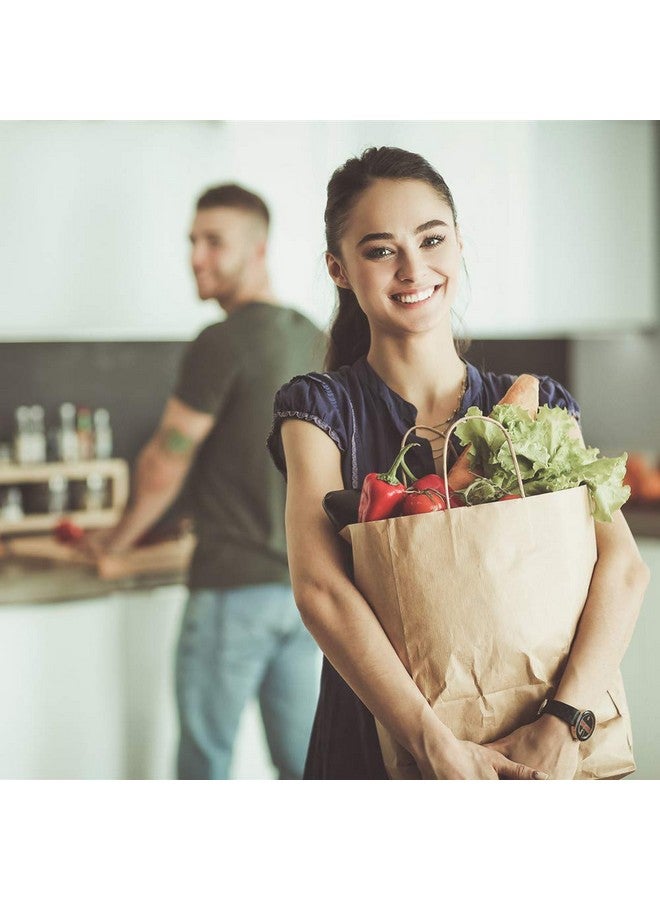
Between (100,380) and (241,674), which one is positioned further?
(100,380)

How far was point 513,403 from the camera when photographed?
1.09 m

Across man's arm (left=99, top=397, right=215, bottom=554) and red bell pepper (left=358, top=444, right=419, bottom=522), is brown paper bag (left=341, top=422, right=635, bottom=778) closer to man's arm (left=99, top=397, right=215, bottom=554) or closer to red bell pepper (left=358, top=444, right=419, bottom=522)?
red bell pepper (left=358, top=444, right=419, bottom=522)

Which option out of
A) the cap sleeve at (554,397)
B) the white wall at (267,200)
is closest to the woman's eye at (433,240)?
the cap sleeve at (554,397)

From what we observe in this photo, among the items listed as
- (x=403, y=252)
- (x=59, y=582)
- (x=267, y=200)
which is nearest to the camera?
(x=403, y=252)

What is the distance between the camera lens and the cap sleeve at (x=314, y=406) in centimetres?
108

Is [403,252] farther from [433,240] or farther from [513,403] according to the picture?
[513,403]

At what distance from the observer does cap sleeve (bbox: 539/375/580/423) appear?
115 centimetres

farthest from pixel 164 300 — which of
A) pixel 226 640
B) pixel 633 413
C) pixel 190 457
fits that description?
pixel 633 413

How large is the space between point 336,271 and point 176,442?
1.17 meters

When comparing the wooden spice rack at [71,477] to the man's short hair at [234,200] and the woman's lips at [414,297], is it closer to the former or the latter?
the man's short hair at [234,200]

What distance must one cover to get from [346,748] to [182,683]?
126 centimetres

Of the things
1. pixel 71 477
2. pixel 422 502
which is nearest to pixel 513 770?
pixel 422 502
